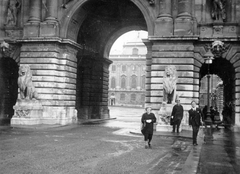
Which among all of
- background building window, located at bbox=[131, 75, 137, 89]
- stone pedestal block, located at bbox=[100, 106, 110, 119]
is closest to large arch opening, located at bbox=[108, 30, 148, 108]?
background building window, located at bbox=[131, 75, 137, 89]

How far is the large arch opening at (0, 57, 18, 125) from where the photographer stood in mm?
30372

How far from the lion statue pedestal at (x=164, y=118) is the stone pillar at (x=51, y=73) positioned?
7.91m

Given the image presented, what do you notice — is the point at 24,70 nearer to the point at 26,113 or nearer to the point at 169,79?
the point at 26,113

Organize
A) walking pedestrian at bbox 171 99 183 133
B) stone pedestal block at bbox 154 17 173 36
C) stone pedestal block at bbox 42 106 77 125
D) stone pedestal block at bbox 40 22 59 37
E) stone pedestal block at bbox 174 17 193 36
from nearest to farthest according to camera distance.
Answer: walking pedestrian at bbox 171 99 183 133, stone pedestal block at bbox 174 17 193 36, stone pedestal block at bbox 154 17 173 36, stone pedestal block at bbox 42 106 77 125, stone pedestal block at bbox 40 22 59 37

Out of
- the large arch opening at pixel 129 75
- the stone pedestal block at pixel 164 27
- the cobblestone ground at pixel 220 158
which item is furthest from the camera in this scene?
the large arch opening at pixel 129 75

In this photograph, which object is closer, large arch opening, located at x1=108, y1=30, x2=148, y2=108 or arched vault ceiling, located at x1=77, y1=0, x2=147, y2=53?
arched vault ceiling, located at x1=77, y1=0, x2=147, y2=53

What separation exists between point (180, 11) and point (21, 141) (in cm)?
1428

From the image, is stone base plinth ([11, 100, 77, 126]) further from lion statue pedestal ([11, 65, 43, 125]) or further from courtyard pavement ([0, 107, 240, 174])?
courtyard pavement ([0, 107, 240, 174])

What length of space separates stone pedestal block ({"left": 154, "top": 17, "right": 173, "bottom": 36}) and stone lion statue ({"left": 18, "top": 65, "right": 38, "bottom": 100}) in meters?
9.33

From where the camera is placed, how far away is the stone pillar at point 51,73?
84.3 ft

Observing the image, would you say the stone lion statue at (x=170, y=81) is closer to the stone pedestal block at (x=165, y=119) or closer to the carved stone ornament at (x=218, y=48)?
the stone pedestal block at (x=165, y=119)

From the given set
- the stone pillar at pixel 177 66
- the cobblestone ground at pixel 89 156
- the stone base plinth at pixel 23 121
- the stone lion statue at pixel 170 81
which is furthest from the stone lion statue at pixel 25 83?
the stone lion statue at pixel 170 81

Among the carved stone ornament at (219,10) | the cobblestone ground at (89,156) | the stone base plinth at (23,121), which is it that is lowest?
the cobblestone ground at (89,156)

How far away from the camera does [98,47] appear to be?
1390 inches
